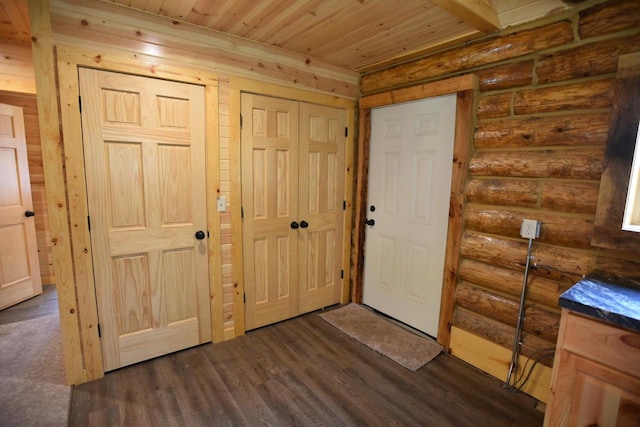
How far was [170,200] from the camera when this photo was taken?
2238 millimetres

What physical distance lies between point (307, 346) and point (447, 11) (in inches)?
105

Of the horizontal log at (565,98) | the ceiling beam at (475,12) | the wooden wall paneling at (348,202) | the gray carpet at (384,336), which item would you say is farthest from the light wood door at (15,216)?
the horizontal log at (565,98)

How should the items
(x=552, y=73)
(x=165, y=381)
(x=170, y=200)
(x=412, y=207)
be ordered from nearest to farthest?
(x=552, y=73), (x=165, y=381), (x=170, y=200), (x=412, y=207)

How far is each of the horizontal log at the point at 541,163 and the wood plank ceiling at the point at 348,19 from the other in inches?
33.1

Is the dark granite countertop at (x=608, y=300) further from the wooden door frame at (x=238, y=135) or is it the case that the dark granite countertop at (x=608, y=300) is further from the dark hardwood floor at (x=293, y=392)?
the wooden door frame at (x=238, y=135)

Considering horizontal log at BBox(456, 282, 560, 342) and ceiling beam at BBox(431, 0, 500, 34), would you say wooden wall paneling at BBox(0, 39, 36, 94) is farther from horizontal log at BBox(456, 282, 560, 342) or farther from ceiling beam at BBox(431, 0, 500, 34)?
horizontal log at BBox(456, 282, 560, 342)

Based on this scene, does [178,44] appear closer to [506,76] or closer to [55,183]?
[55,183]

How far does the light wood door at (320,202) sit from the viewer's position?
2.88m

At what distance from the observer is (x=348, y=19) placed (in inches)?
80.9

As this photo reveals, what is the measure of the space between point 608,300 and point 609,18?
1.49 meters

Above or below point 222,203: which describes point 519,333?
below

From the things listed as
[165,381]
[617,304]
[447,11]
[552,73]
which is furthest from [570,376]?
[165,381]

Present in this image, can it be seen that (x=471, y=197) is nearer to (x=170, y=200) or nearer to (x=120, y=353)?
(x=170, y=200)

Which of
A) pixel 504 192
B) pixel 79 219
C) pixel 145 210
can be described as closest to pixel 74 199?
pixel 79 219
